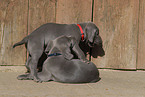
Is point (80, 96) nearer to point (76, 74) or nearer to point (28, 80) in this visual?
point (76, 74)

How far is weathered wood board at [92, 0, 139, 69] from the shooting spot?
4.07m

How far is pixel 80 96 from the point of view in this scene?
8.74 feet

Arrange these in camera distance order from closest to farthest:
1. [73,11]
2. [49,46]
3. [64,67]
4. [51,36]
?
1. [64,67]
2. [49,46]
3. [51,36]
4. [73,11]

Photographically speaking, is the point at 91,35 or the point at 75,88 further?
the point at 91,35

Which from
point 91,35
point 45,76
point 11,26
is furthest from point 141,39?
point 11,26

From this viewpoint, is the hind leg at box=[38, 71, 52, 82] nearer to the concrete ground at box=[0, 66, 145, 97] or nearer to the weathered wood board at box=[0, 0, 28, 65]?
the concrete ground at box=[0, 66, 145, 97]

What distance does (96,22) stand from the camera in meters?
4.07

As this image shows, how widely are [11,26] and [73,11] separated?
1086mm

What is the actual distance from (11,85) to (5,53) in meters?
1.05

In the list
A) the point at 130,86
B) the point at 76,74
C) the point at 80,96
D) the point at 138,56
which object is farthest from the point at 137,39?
the point at 80,96

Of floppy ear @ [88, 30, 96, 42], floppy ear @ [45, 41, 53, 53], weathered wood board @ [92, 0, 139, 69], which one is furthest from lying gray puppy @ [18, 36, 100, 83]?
weathered wood board @ [92, 0, 139, 69]

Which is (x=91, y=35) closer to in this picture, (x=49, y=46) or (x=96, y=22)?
(x=96, y=22)

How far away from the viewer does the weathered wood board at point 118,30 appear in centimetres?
407

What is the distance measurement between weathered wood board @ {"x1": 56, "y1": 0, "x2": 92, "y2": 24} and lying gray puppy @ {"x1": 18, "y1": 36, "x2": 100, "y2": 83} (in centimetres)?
63
